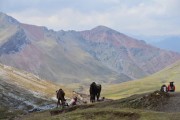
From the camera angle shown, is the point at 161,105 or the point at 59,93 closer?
the point at 161,105

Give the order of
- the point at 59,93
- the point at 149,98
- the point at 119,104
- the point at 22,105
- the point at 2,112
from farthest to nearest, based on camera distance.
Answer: the point at 22,105 < the point at 2,112 < the point at 59,93 < the point at 119,104 < the point at 149,98

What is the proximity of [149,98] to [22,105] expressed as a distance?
5264 inches

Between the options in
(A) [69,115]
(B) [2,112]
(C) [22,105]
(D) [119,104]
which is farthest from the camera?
(C) [22,105]

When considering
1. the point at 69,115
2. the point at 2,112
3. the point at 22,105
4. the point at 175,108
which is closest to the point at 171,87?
the point at 175,108

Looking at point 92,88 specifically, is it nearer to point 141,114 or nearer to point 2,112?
point 141,114

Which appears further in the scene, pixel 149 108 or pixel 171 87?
pixel 171 87

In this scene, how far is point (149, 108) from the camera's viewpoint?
58.2m

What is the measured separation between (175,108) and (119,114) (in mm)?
9444

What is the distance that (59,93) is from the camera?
74.0 m

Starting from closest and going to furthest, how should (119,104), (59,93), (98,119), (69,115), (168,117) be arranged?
(168,117), (98,119), (69,115), (119,104), (59,93)

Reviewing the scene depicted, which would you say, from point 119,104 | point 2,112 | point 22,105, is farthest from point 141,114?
point 22,105

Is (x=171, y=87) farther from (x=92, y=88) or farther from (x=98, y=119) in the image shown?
(x=98, y=119)

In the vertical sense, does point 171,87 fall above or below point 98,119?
above

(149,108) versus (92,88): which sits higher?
(92,88)
